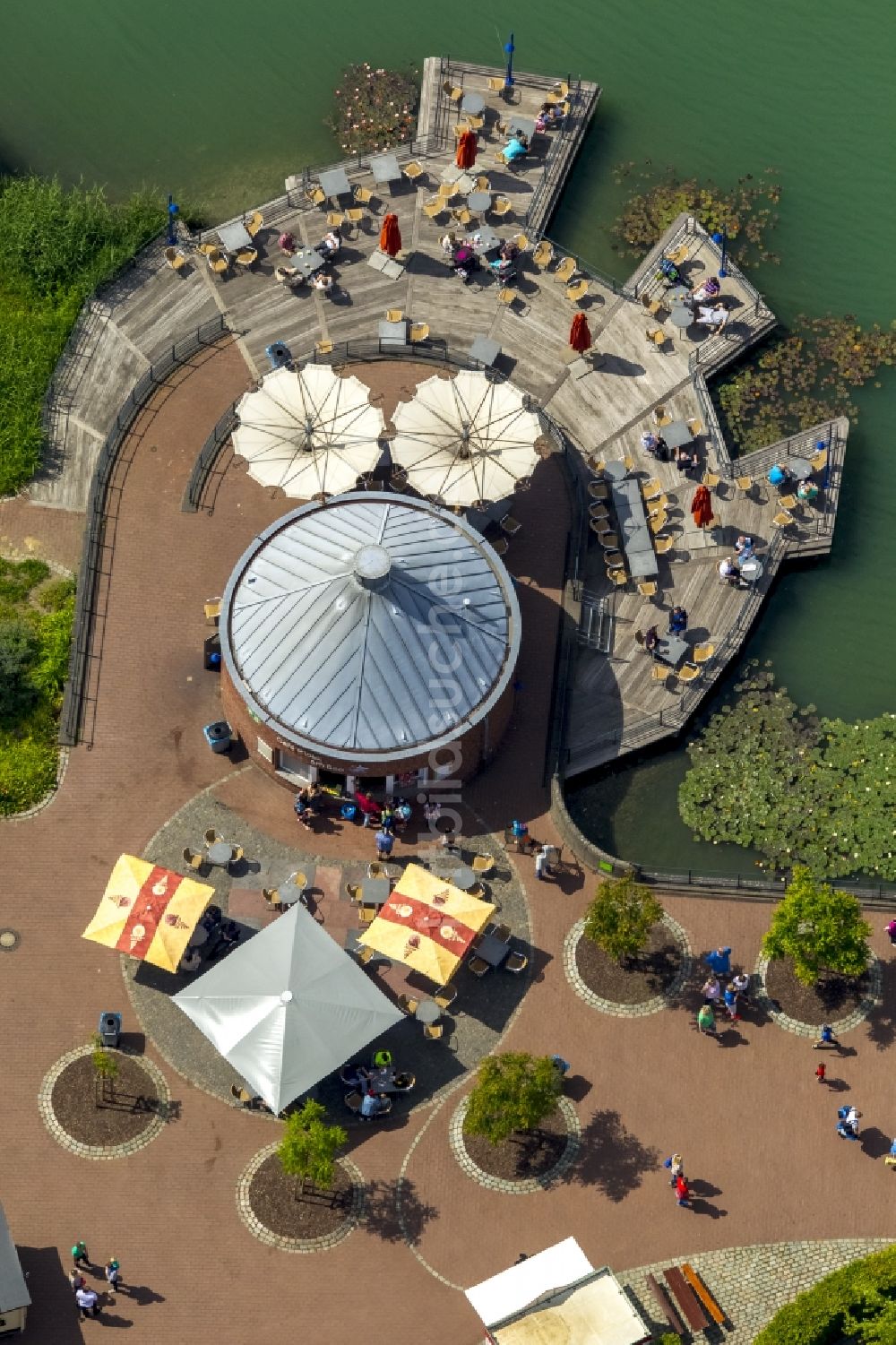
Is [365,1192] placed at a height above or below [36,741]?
below

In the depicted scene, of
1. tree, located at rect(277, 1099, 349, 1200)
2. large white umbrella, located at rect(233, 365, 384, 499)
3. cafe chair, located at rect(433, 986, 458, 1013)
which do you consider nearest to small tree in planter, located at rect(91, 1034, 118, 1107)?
tree, located at rect(277, 1099, 349, 1200)

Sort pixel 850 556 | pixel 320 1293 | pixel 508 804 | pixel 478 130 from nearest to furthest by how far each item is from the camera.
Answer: pixel 320 1293, pixel 508 804, pixel 850 556, pixel 478 130

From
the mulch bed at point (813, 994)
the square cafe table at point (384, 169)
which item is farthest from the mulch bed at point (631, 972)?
the square cafe table at point (384, 169)

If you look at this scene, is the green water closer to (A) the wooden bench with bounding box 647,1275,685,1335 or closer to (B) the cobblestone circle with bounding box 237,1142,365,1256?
(A) the wooden bench with bounding box 647,1275,685,1335

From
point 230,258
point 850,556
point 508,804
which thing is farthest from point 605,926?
point 230,258

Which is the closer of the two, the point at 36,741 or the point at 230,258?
the point at 36,741

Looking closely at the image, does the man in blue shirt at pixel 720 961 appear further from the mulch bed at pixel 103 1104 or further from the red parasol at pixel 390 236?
the red parasol at pixel 390 236

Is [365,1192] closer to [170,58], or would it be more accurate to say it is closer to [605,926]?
[605,926]
